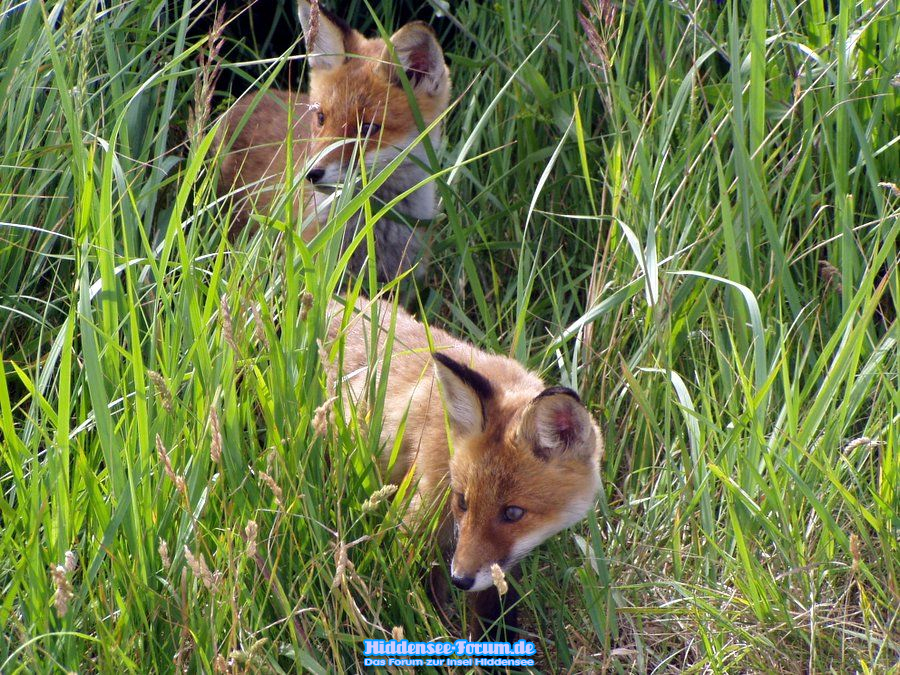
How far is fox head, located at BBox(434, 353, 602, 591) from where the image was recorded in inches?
115

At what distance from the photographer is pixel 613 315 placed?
3.96 metres

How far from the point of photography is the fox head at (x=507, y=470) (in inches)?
115

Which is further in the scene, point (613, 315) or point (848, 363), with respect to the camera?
point (613, 315)

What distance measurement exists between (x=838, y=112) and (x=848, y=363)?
117 cm

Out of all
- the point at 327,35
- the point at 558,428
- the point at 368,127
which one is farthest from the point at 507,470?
the point at 327,35

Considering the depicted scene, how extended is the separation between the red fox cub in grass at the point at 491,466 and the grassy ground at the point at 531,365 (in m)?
0.16

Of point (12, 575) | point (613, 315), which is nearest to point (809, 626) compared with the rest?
point (613, 315)

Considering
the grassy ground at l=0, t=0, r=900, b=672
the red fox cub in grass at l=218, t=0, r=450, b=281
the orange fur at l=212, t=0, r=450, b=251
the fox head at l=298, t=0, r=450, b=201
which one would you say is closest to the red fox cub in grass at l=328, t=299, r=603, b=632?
the grassy ground at l=0, t=0, r=900, b=672

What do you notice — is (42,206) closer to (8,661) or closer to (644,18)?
(8,661)

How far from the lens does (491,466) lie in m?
3.03

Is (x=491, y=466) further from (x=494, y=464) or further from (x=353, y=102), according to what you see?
(x=353, y=102)

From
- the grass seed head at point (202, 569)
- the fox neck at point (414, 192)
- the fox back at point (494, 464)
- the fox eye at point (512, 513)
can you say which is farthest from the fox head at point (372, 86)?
the grass seed head at point (202, 569)

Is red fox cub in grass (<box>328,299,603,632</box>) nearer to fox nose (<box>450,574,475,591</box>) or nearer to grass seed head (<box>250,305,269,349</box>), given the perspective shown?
fox nose (<box>450,574,475,591</box>)

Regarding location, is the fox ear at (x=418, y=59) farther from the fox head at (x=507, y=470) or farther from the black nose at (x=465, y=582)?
the black nose at (x=465, y=582)
